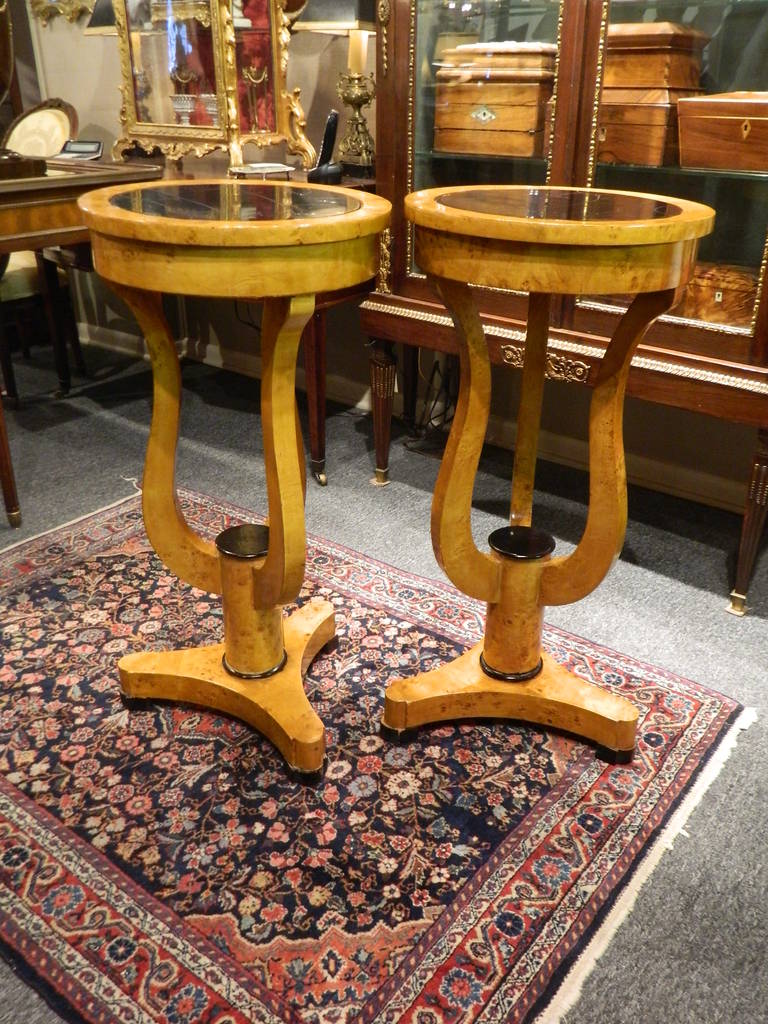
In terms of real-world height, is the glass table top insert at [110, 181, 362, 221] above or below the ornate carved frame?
below

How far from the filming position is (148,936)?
1.23 m

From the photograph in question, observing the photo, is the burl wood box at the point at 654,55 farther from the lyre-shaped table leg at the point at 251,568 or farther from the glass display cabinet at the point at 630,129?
the lyre-shaped table leg at the point at 251,568

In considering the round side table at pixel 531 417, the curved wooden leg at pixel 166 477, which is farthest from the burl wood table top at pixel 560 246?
the curved wooden leg at pixel 166 477

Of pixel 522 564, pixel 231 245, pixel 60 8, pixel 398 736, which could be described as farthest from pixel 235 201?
pixel 60 8

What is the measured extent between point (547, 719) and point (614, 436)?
0.54 m

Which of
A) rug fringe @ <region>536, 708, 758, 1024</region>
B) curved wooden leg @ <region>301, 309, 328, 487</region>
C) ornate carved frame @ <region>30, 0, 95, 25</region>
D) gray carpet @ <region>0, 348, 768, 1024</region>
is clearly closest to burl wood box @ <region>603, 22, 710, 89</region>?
curved wooden leg @ <region>301, 309, 328, 487</region>

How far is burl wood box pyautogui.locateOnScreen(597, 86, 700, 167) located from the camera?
1.95m

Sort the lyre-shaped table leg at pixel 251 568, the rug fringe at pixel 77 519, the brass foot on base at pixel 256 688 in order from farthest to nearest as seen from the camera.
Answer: the rug fringe at pixel 77 519
the brass foot on base at pixel 256 688
the lyre-shaped table leg at pixel 251 568

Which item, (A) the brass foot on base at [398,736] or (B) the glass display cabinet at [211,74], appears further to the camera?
(B) the glass display cabinet at [211,74]

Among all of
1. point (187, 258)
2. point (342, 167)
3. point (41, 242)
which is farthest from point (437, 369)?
point (187, 258)

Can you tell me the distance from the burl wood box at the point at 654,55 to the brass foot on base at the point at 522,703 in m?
1.33

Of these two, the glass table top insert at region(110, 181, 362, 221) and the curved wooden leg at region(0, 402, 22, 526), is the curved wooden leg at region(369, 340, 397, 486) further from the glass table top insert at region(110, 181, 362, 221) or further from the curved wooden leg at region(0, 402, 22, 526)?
the curved wooden leg at region(0, 402, 22, 526)

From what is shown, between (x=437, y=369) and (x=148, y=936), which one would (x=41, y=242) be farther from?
(x=148, y=936)

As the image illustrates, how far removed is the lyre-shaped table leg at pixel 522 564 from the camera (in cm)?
145
